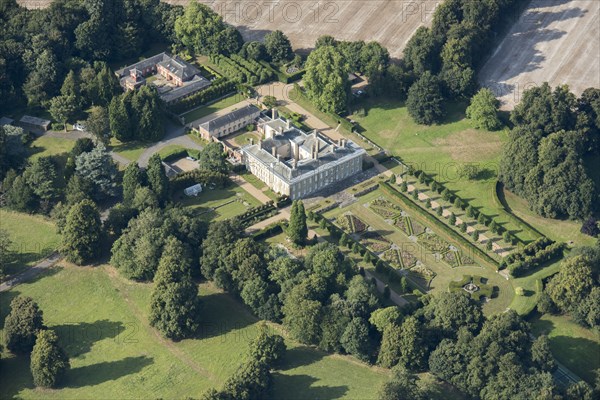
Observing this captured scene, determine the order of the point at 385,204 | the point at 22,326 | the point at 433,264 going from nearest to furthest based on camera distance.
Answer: the point at 22,326
the point at 433,264
the point at 385,204

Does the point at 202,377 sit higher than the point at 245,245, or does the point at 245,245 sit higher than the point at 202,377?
the point at 245,245

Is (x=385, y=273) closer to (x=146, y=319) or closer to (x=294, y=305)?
(x=294, y=305)

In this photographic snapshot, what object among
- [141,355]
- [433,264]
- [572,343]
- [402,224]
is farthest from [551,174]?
[141,355]

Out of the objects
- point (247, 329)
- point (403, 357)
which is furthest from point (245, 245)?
point (403, 357)

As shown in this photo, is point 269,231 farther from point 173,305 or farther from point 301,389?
point 301,389

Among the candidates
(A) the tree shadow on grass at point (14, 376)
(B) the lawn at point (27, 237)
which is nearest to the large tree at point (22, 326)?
(A) the tree shadow on grass at point (14, 376)

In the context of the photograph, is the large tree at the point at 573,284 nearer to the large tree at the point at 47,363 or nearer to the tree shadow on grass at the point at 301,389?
the tree shadow on grass at the point at 301,389
